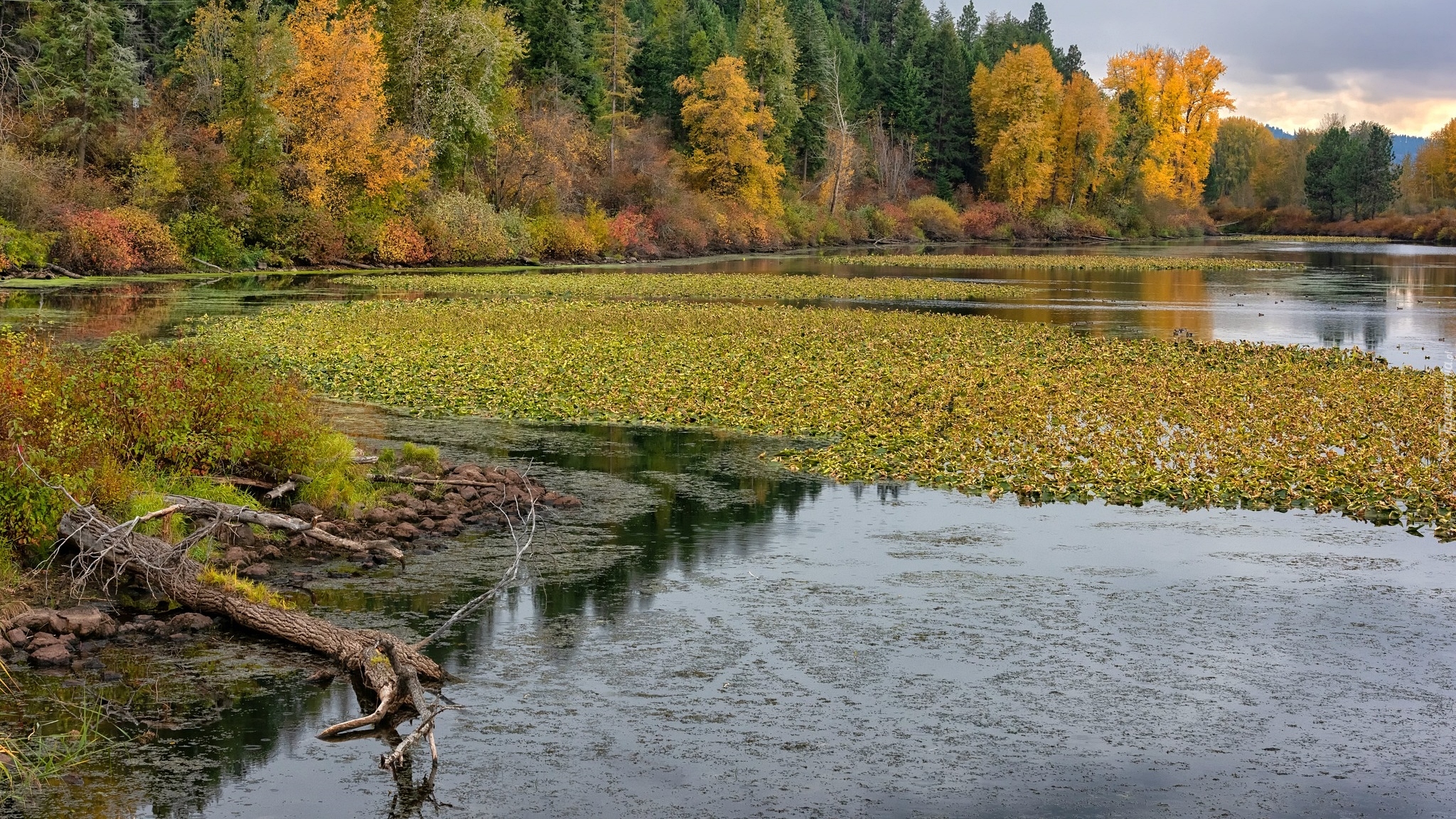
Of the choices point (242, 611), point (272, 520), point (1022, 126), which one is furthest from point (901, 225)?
→ point (242, 611)

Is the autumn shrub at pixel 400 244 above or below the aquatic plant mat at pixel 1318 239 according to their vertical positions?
above

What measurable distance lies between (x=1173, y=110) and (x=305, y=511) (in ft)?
403

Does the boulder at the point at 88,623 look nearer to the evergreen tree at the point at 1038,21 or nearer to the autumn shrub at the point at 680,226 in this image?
the autumn shrub at the point at 680,226

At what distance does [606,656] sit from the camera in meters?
10.7

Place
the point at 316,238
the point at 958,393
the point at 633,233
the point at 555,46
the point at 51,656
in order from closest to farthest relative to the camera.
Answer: the point at 51,656 < the point at 958,393 < the point at 316,238 < the point at 633,233 < the point at 555,46

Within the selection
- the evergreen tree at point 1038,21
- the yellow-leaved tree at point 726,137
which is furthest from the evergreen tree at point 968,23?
the yellow-leaved tree at point 726,137

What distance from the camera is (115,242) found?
50.6 meters

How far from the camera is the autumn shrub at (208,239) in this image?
55.8 meters

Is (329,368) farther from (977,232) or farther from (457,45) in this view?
(977,232)

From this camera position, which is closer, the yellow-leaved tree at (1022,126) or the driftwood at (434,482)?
the driftwood at (434,482)

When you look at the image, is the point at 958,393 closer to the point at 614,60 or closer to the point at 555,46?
the point at 555,46

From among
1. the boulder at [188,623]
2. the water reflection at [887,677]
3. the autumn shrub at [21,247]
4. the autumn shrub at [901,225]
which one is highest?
the autumn shrub at [901,225]

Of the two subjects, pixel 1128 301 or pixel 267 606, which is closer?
pixel 267 606

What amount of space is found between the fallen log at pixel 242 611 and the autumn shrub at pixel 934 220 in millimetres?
99790
